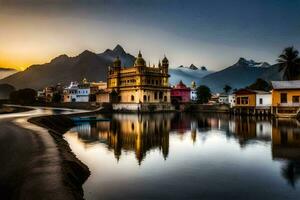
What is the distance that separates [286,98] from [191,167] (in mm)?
53849

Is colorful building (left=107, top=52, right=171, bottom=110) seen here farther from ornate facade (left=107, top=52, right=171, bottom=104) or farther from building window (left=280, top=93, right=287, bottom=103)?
building window (left=280, top=93, right=287, bottom=103)

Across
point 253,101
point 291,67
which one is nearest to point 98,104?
point 253,101

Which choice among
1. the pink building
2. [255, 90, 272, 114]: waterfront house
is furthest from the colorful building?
[255, 90, 272, 114]: waterfront house

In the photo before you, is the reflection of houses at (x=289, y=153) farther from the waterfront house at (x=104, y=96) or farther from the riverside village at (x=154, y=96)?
the waterfront house at (x=104, y=96)

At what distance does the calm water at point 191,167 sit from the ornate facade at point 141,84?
232ft

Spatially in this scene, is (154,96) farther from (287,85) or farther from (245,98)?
(287,85)

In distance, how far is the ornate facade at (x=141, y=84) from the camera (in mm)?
110562

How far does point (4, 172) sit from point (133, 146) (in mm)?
17361

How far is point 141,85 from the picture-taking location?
110m

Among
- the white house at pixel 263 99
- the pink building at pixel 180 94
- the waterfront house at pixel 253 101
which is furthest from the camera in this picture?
the pink building at pixel 180 94

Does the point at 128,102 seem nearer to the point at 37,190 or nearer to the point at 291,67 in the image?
the point at 291,67

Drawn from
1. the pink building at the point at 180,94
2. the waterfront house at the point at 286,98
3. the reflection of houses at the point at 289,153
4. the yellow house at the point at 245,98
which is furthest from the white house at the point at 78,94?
the reflection of houses at the point at 289,153

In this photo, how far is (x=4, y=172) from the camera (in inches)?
730

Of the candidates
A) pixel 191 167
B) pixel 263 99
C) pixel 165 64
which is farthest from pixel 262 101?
pixel 191 167
